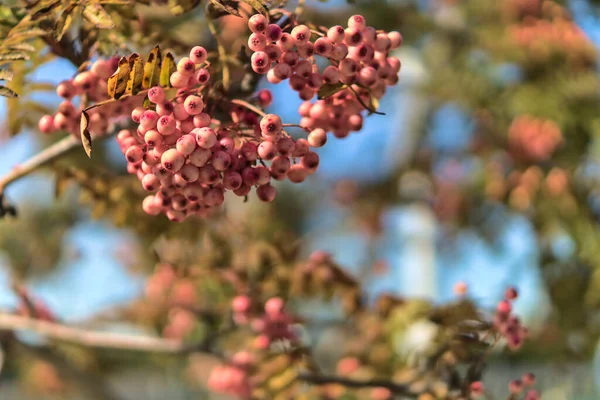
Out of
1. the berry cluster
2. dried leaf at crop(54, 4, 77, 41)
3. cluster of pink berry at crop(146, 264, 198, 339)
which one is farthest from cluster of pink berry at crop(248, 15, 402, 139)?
the berry cluster

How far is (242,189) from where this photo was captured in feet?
2.13

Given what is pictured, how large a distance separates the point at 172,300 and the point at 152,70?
4.14 feet

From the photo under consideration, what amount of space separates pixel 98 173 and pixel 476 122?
2.23 m

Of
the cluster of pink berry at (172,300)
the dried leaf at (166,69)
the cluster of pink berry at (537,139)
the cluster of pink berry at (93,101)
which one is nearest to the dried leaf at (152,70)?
the dried leaf at (166,69)

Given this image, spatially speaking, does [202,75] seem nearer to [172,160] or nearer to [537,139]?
[172,160]

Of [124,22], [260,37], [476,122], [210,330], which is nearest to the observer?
[260,37]

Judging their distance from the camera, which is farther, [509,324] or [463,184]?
[463,184]

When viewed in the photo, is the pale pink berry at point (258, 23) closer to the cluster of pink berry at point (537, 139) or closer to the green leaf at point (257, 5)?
the green leaf at point (257, 5)

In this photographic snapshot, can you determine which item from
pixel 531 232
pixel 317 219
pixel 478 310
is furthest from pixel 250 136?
pixel 317 219

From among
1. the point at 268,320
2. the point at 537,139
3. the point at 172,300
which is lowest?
the point at 172,300

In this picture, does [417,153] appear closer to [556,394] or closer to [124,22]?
[556,394]

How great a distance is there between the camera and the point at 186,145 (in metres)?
0.60

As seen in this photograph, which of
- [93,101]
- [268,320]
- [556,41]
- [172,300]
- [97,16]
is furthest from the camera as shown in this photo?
[556,41]

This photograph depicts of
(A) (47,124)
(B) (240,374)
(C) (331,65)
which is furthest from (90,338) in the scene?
(C) (331,65)
